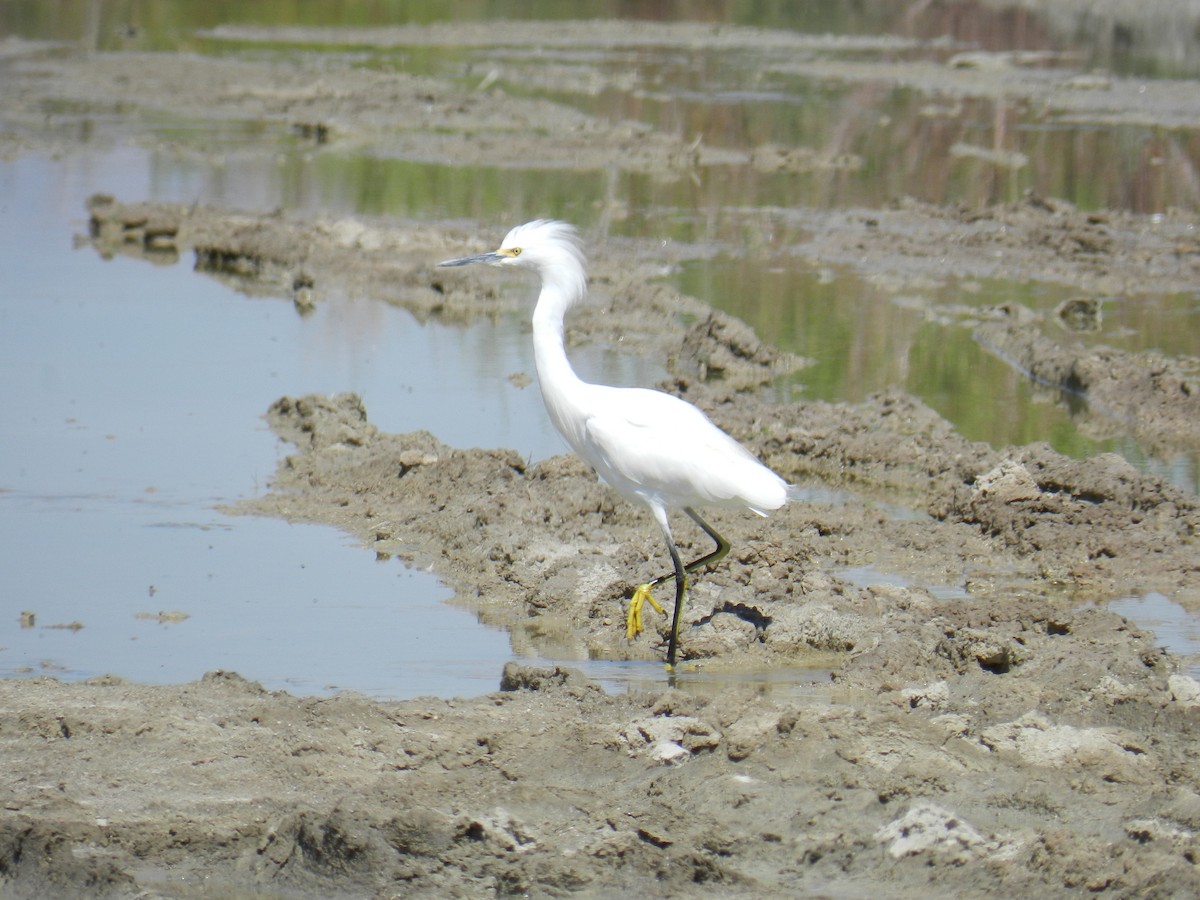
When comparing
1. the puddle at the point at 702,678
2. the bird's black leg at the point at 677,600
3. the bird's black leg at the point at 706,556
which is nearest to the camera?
the puddle at the point at 702,678

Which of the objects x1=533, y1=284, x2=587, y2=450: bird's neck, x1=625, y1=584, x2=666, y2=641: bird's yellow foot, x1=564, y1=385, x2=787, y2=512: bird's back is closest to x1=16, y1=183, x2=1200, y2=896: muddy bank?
x1=625, y1=584, x2=666, y2=641: bird's yellow foot

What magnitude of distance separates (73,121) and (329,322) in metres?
11.9

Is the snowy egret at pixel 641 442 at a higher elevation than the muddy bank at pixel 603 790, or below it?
higher

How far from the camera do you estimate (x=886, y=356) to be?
39.3ft

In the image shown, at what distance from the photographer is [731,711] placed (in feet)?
18.0

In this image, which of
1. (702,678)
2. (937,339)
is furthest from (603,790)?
(937,339)

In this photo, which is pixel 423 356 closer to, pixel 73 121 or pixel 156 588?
pixel 156 588

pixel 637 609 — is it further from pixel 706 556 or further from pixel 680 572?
pixel 706 556

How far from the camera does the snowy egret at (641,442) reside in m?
6.79

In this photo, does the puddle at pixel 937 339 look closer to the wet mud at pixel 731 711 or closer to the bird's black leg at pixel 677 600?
the wet mud at pixel 731 711

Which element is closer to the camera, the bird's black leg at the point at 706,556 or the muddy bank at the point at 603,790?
the muddy bank at the point at 603,790

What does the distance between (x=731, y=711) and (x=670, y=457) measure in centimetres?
150

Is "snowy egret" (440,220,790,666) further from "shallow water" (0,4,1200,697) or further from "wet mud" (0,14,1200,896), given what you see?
"shallow water" (0,4,1200,697)

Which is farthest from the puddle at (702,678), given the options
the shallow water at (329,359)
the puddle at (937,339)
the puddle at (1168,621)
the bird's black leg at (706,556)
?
the puddle at (937,339)
